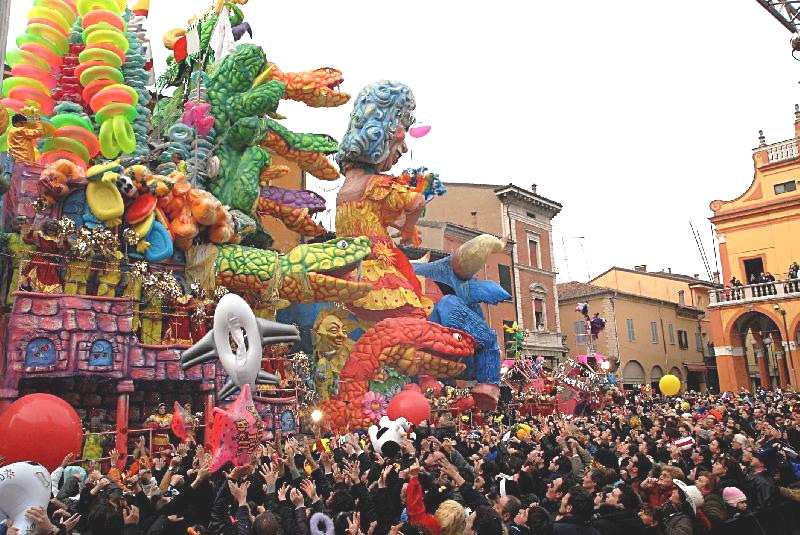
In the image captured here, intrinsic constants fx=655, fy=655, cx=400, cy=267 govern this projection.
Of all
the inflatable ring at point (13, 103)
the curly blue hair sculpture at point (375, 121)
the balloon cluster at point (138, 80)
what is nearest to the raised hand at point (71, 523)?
the balloon cluster at point (138, 80)

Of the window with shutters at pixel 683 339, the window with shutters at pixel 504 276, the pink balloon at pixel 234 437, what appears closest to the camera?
the pink balloon at pixel 234 437

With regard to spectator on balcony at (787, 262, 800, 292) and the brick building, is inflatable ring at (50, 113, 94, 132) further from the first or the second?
spectator on balcony at (787, 262, 800, 292)

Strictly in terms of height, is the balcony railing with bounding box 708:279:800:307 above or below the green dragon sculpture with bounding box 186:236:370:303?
above

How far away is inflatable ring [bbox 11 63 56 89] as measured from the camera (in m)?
14.2

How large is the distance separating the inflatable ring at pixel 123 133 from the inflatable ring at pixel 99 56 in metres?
1.22

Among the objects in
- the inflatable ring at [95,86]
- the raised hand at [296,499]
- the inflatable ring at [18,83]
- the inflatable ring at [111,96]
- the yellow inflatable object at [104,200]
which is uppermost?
the inflatable ring at [18,83]

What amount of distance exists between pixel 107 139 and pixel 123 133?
1.08 ft

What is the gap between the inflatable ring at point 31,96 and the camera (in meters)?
14.1

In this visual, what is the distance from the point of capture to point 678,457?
8.12 m

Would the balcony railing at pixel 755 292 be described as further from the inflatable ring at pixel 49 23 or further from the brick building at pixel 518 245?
the inflatable ring at pixel 49 23

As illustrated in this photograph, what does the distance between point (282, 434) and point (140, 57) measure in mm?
9181

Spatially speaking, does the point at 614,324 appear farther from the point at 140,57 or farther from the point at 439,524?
the point at 439,524

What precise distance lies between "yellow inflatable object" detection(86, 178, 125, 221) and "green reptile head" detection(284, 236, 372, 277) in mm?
3945

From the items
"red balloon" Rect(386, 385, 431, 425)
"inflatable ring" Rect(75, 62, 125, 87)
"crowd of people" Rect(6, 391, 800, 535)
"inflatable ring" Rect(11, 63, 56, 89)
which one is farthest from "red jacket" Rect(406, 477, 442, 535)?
"inflatable ring" Rect(11, 63, 56, 89)
